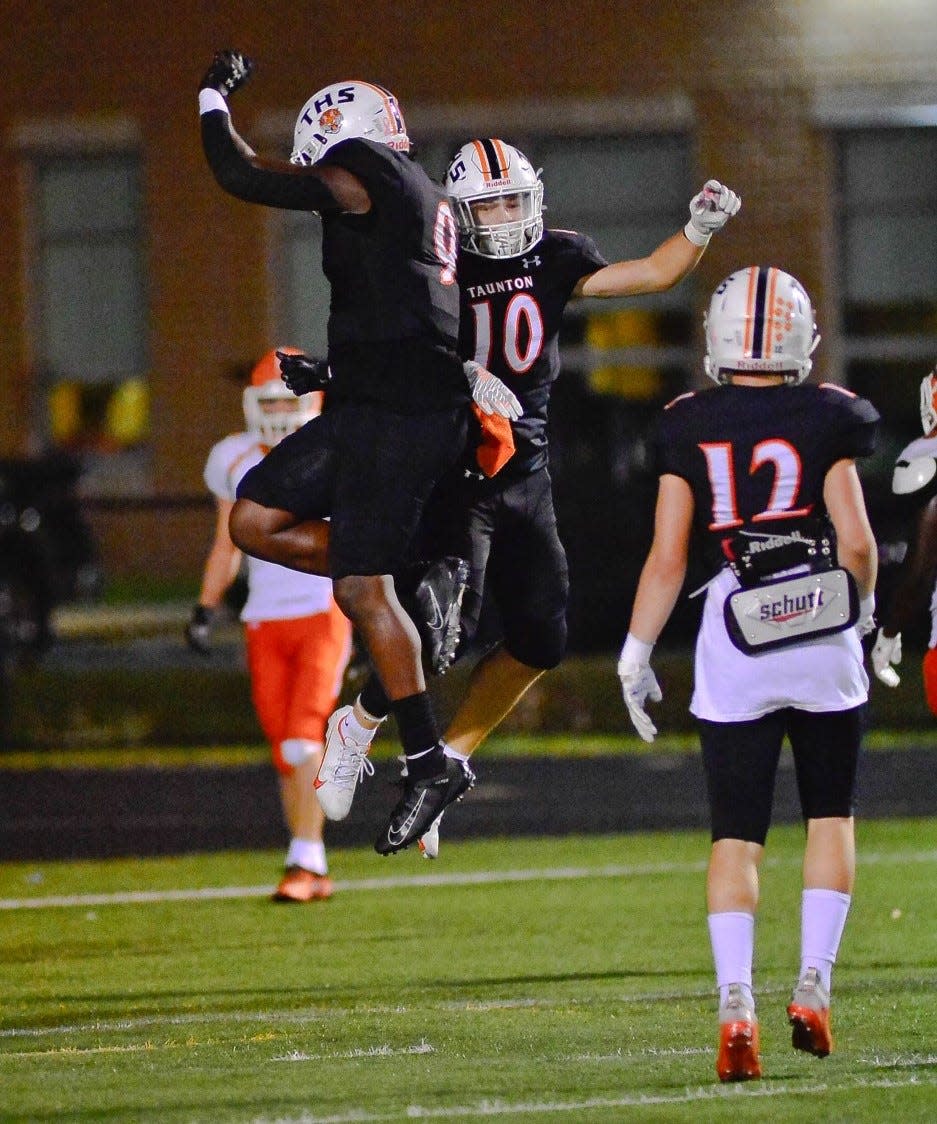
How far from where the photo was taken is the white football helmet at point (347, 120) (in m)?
6.79

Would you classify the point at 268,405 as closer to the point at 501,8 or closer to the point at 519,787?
the point at 519,787

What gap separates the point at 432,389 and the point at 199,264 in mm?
19049

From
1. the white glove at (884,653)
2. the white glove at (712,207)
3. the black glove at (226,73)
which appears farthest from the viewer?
the white glove at (884,653)

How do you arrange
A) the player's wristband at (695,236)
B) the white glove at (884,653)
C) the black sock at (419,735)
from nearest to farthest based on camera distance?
the black sock at (419,735)
the player's wristband at (695,236)
the white glove at (884,653)

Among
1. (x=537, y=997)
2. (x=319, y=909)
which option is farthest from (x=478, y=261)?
(x=319, y=909)

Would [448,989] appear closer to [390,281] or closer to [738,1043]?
[738,1043]

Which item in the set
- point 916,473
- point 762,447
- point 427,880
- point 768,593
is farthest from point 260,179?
point 427,880

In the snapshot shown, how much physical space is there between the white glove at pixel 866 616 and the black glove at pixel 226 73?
2.35m

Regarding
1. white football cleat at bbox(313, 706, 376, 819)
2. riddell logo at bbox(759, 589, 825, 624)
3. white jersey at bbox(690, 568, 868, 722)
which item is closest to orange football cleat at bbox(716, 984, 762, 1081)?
white jersey at bbox(690, 568, 868, 722)

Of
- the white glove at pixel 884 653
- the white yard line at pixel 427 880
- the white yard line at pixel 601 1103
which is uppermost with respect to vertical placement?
the white glove at pixel 884 653

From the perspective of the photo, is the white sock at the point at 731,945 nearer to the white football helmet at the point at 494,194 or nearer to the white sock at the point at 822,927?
the white sock at the point at 822,927

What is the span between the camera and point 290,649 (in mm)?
9836

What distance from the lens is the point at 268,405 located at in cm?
970

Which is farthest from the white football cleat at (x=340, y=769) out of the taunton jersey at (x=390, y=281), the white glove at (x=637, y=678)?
the white glove at (x=637, y=678)
